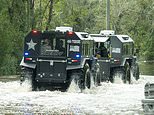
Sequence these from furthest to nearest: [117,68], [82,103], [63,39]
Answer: [117,68]
[63,39]
[82,103]

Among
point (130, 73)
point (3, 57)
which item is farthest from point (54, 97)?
point (3, 57)

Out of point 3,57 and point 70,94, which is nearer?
point 70,94

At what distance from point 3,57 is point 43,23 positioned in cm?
1000

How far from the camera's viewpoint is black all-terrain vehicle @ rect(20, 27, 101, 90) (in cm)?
1998

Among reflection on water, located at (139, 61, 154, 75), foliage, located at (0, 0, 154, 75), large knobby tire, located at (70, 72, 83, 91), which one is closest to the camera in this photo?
large knobby tire, located at (70, 72, 83, 91)

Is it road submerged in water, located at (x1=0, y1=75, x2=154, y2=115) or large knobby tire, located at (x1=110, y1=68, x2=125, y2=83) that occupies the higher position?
road submerged in water, located at (x1=0, y1=75, x2=154, y2=115)

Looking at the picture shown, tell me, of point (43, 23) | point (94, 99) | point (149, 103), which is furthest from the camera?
point (43, 23)

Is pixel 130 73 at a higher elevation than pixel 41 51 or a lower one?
lower

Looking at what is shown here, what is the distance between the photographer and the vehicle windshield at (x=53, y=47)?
66.9ft

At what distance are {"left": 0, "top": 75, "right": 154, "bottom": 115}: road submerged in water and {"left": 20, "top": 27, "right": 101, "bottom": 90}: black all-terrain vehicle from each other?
49cm

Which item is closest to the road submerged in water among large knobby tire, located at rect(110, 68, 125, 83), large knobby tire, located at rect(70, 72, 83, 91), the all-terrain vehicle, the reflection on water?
large knobby tire, located at rect(70, 72, 83, 91)

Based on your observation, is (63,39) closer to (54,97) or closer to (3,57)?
(54,97)

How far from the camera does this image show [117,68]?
2620 cm

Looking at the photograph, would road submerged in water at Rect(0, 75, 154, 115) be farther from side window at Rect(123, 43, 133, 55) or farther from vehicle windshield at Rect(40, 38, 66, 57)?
side window at Rect(123, 43, 133, 55)
